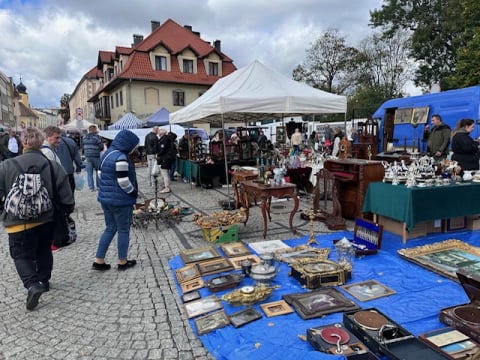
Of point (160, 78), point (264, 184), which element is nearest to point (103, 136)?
point (160, 78)

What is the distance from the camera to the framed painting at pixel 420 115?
10.8 m

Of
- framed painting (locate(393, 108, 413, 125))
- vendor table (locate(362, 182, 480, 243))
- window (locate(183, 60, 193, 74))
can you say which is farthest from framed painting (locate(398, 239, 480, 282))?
window (locate(183, 60, 193, 74))

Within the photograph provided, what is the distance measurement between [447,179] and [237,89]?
430 centimetres

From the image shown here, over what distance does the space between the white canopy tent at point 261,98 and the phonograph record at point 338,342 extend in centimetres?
483

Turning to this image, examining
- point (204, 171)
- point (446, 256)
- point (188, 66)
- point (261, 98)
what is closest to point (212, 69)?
point (188, 66)

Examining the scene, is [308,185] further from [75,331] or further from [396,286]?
[75,331]

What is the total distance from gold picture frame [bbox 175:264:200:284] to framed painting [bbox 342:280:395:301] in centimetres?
155

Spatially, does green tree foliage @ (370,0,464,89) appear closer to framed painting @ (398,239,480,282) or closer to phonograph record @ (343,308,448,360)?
framed painting @ (398,239,480,282)

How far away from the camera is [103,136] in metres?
19.0

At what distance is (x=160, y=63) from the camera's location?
2716cm

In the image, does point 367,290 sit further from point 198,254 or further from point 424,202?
point 198,254

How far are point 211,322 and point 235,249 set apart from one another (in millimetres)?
1710

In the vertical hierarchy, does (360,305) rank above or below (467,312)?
below

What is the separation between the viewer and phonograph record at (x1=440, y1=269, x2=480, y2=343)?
7.95 ft
